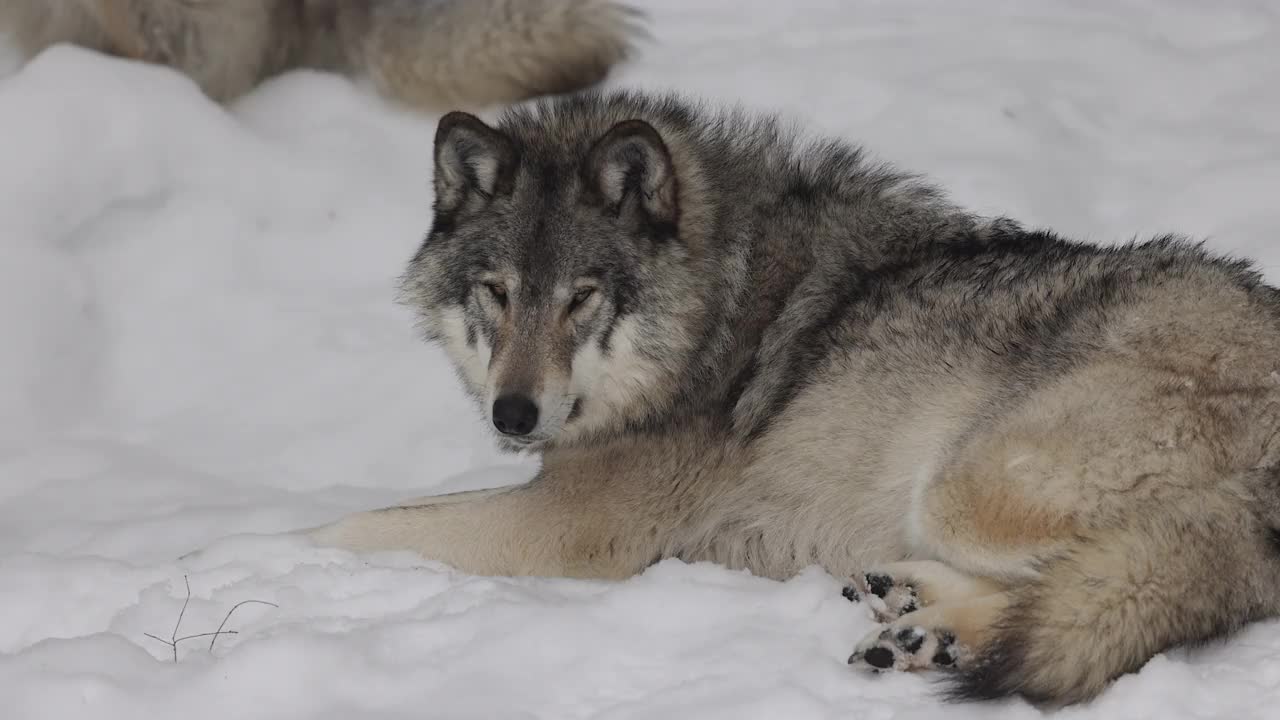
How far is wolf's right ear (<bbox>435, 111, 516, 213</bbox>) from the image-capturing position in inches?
154

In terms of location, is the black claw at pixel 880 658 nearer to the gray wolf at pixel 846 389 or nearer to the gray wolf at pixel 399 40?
the gray wolf at pixel 846 389

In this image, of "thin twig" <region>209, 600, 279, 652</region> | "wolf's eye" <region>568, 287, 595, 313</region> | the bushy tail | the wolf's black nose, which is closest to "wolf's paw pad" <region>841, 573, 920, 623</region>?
the wolf's black nose

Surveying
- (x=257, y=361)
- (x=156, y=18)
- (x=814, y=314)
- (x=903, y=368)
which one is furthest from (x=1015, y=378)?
(x=156, y=18)

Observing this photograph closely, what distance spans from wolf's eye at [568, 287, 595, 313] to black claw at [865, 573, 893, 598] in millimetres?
1177

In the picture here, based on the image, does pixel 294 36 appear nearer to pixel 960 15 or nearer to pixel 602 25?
pixel 602 25

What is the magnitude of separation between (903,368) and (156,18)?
15.2 feet

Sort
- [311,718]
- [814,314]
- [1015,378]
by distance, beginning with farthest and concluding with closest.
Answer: [814,314], [1015,378], [311,718]

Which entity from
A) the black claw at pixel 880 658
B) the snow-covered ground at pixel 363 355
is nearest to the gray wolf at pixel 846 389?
the black claw at pixel 880 658

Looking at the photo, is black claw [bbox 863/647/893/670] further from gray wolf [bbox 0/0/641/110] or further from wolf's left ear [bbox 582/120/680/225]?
gray wolf [bbox 0/0/641/110]

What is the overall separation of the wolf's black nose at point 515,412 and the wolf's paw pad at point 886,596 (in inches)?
40.9

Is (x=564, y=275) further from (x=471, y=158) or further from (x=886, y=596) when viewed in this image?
(x=886, y=596)

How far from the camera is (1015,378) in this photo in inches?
137

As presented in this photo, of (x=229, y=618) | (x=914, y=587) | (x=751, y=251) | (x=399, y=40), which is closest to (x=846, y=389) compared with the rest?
(x=751, y=251)

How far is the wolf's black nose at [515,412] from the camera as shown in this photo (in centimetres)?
366
